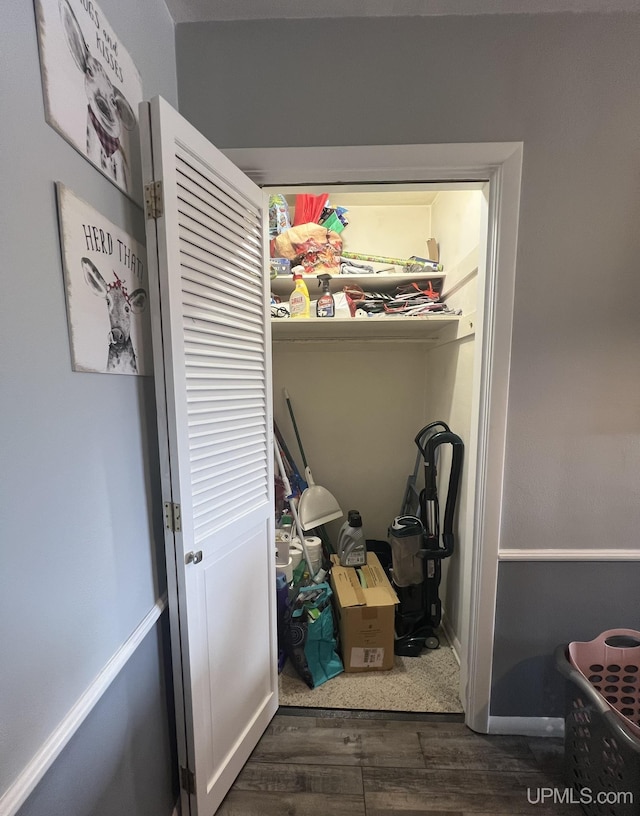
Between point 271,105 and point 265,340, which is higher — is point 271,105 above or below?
above

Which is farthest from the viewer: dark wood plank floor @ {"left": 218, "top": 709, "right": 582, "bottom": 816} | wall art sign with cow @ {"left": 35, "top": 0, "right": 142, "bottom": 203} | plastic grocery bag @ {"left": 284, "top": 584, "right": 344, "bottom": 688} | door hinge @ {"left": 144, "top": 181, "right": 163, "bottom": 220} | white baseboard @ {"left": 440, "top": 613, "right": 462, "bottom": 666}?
white baseboard @ {"left": 440, "top": 613, "right": 462, "bottom": 666}

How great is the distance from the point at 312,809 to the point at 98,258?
1811 millimetres

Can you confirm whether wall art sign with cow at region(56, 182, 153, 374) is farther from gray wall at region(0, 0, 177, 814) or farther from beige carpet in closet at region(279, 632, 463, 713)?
beige carpet in closet at region(279, 632, 463, 713)

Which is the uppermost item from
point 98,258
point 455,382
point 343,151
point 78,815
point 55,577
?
point 343,151

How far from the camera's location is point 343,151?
4.10ft

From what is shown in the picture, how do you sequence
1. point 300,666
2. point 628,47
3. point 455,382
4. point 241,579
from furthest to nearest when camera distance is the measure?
point 455,382
point 300,666
point 241,579
point 628,47

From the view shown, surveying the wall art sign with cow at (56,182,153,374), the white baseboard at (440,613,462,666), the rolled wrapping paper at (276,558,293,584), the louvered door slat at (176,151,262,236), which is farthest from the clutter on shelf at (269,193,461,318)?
the white baseboard at (440,613,462,666)

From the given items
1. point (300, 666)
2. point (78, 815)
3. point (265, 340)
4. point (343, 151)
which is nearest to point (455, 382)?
point (265, 340)

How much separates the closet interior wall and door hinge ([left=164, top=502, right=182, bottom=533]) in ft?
4.87

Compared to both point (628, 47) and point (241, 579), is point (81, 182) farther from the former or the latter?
point (628, 47)

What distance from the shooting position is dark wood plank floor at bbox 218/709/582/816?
1.24m

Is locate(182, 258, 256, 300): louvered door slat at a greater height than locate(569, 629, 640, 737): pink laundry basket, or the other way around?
locate(182, 258, 256, 300): louvered door slat

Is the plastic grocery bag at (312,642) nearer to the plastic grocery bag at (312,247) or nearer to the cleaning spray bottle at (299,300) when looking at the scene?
the cleaning spray bottle at (299,300)

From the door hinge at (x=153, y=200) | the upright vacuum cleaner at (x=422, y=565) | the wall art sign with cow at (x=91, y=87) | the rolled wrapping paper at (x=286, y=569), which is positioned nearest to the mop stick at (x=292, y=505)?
the rolled wrapping paper at (x=286, y=569)
